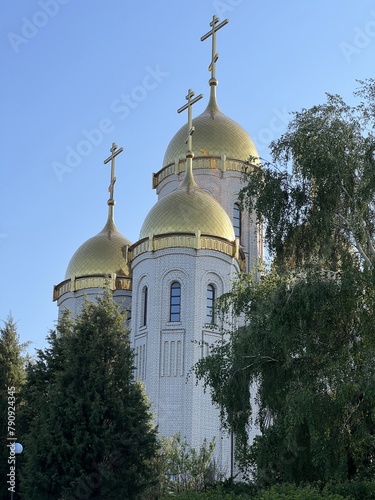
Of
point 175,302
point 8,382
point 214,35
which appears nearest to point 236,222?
point 175,302

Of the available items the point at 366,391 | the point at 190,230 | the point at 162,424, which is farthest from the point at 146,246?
the point at 366,391

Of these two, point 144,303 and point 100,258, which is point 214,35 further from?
point 144,303

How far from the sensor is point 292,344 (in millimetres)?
15367

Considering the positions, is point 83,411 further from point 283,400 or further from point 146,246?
point 146,246

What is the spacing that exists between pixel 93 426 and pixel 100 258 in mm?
15589

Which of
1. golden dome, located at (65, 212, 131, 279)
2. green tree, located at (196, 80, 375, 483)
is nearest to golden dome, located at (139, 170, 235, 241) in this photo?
golden dome, located at (65, 212, 131, 279)

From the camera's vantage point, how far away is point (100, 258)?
3403cm

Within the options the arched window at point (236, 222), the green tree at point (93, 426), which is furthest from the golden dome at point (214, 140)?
the green tree at point (93, 426)

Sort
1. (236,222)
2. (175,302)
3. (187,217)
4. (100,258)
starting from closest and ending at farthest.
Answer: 1. (175,302)
2. (187,217)
3. (100,258)
4. (236,222)

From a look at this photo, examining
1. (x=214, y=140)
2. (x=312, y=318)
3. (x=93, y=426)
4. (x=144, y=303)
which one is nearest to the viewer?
(x=312, y=318)

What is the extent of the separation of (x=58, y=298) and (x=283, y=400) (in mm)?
20734

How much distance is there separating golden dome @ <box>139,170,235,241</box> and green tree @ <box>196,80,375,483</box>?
38.2ft

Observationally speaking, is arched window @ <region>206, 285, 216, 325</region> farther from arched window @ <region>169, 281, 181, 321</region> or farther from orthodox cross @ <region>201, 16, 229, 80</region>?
orthodox cross @ <region>201, 16, 229, 80</region>

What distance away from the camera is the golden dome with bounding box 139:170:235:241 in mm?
29828
